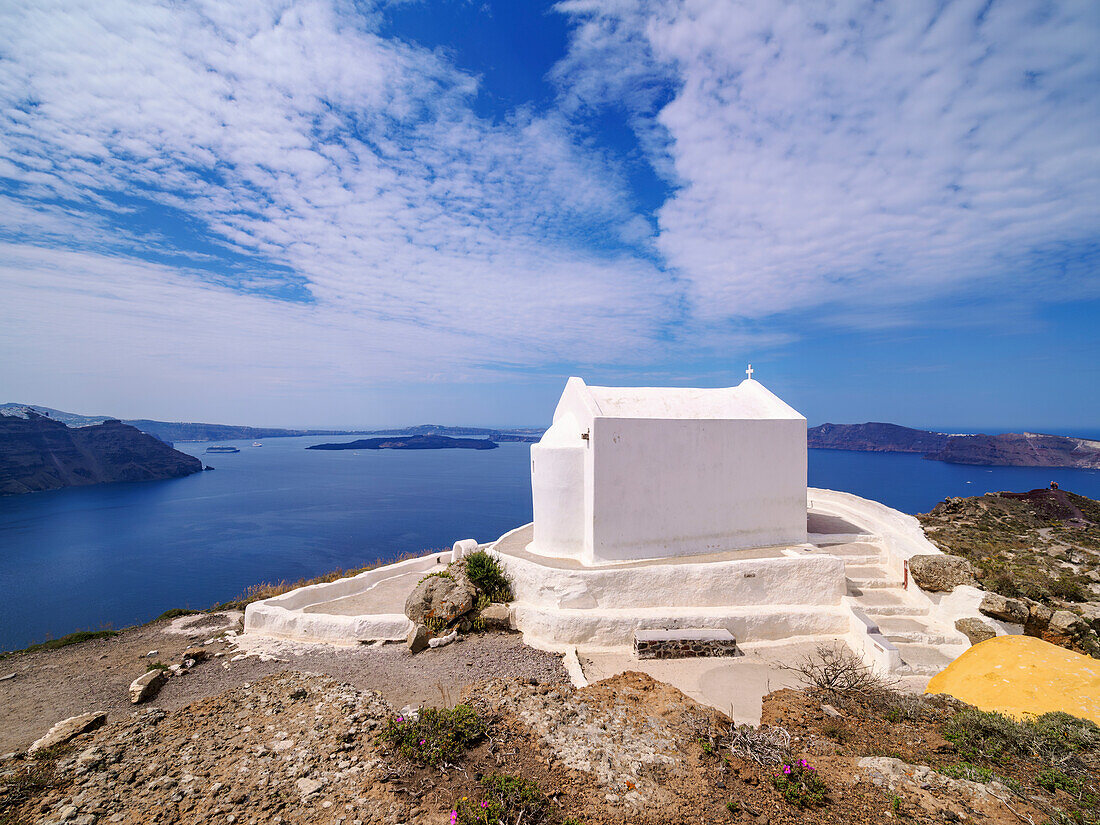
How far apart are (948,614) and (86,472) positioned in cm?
8075

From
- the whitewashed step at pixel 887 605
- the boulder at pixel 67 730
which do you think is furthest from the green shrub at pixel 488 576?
the whitewashed step at pixel 887 605

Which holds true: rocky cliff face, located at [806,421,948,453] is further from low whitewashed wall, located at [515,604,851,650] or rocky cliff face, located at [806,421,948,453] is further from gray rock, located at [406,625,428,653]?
gray rock, located at [406,625,428,653]

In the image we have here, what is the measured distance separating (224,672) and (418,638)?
3.46 meters

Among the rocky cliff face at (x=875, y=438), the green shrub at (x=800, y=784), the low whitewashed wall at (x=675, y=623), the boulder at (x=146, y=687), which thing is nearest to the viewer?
the green shrub at (x=800, y=784)

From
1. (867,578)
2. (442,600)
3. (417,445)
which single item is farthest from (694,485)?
(417,445)

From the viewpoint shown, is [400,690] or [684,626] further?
[684,626]

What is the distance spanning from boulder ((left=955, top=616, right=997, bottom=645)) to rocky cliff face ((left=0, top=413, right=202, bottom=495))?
7598 centimetres

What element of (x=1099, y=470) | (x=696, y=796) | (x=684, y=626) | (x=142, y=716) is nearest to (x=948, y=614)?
(x=684, y=626)

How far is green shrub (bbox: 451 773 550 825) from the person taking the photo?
371cm

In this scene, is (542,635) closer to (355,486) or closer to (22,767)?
(22,767)

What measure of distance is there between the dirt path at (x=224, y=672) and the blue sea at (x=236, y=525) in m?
8.74

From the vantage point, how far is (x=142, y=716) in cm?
610

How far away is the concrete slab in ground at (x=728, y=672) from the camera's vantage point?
6.67 metres

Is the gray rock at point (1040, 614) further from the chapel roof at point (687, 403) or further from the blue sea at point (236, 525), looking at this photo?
the blue sea at point (236, 525)
